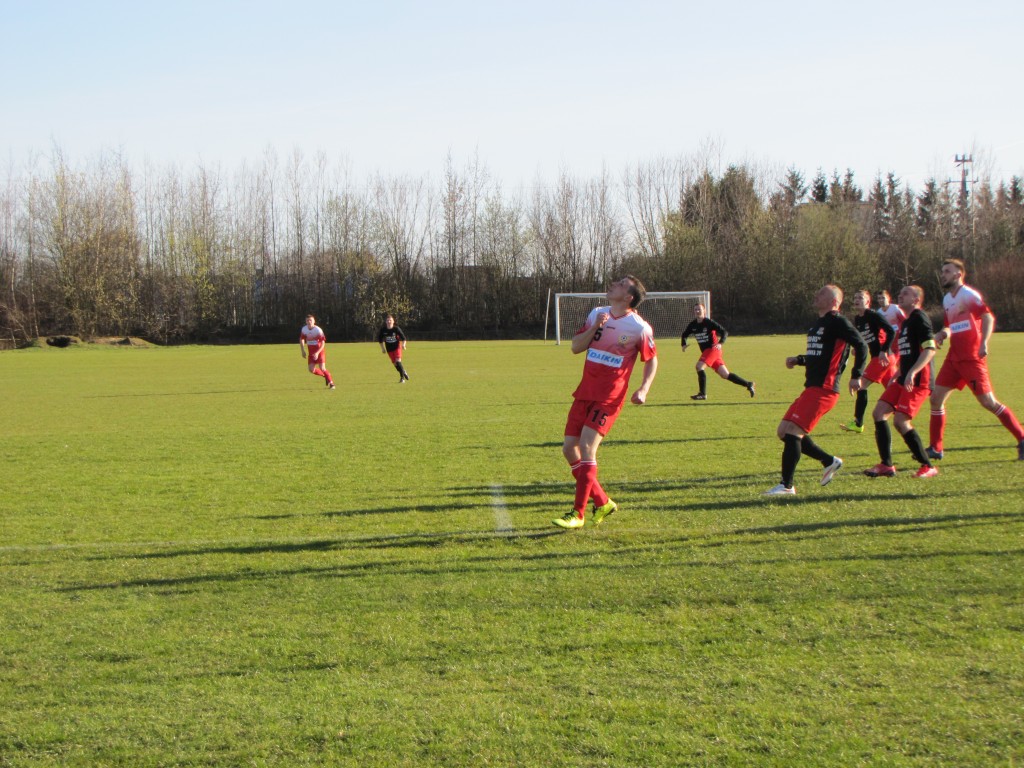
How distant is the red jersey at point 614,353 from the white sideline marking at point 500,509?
1.20m

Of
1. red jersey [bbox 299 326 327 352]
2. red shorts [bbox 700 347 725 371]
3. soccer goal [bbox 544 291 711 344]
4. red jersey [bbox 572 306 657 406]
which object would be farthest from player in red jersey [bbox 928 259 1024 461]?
soccer goal [bbox 544 291 711 344]

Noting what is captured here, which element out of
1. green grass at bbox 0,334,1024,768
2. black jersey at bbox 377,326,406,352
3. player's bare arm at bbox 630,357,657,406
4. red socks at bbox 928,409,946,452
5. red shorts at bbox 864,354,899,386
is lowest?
green grass at bbox 0,334,1024,768

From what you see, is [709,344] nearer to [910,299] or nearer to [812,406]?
[910,299]

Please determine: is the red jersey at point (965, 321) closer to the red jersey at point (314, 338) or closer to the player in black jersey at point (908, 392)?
the player in black jersey at point (908, 392)

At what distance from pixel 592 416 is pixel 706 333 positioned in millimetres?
11145

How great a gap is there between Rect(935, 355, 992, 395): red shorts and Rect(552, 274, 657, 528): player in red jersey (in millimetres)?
4265

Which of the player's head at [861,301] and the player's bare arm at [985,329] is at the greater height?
the player's head at [861,301]

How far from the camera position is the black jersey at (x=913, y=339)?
9164mm

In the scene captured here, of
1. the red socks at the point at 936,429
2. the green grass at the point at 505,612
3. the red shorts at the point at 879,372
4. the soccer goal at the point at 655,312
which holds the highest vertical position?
the soccer goal at the point at 655,312

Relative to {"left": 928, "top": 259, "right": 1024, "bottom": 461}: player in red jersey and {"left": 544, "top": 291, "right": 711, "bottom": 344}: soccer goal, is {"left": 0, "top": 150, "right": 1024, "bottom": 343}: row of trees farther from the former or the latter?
{"left": 928, "top": 259, "right": 1024, "bottom": 461}: player in red jersey

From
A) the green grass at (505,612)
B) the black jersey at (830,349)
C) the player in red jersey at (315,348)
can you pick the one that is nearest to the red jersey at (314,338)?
the player in red jersey at (315,348)

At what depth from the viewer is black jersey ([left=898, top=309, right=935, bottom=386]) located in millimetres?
9164

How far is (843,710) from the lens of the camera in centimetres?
371

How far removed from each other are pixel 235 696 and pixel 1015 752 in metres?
3.08
